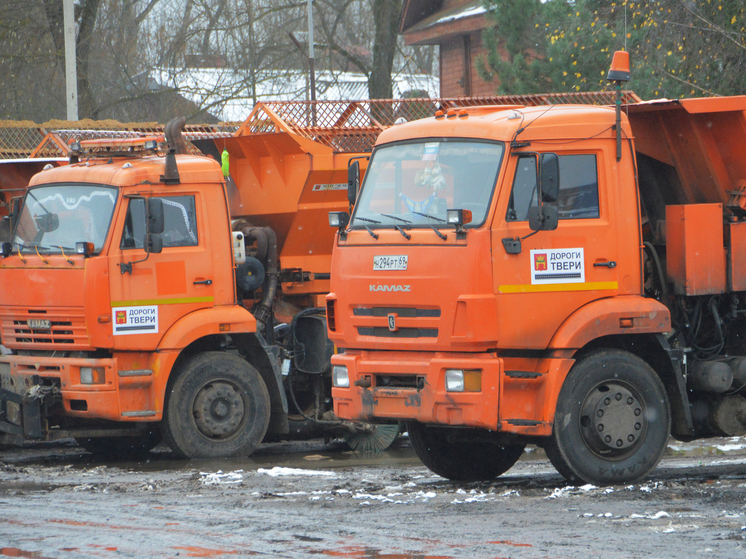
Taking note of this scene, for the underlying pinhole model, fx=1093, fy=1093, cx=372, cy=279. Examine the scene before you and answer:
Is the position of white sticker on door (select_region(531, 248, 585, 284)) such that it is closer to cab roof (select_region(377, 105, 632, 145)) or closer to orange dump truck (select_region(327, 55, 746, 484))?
orange dump truck (select_region(327, 55, 746, 484))

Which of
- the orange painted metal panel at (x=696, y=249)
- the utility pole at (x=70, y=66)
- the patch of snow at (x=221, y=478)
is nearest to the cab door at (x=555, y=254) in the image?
the orange painted metal panel at (x=696, y=249)

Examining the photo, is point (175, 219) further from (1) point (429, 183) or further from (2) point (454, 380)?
(2) point (454, 380)

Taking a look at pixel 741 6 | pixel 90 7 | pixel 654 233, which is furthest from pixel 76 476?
pixel 90 7

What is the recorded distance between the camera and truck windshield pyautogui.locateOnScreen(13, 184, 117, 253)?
9766mm

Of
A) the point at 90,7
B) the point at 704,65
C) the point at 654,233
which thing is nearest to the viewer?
the point at 654,233

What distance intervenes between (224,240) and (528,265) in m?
3.79

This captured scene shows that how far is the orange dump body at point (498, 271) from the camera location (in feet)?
23.8

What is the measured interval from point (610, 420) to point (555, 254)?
123 centimetres

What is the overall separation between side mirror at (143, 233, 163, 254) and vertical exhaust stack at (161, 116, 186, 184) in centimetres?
56

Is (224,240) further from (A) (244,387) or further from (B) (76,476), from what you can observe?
(B) (76,476)

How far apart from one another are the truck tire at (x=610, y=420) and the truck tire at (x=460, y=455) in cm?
98

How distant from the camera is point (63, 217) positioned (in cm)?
995

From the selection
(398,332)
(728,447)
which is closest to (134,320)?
(398,332)

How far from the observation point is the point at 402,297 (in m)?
7.42
